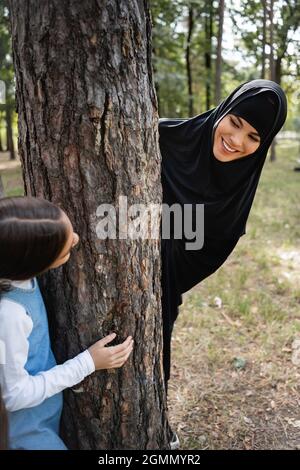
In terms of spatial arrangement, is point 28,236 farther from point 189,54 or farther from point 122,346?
point 189,54

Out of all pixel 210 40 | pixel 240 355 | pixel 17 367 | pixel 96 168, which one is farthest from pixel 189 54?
pixel 17 367

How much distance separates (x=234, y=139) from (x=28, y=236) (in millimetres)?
1158

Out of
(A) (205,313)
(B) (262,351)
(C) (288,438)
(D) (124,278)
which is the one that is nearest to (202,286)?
(A) (205,313)

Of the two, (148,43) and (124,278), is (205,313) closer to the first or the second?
(124,278)

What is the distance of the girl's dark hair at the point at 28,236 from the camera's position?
4.07 feet

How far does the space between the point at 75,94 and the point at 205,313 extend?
9.43 ft

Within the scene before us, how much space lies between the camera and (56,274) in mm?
1621

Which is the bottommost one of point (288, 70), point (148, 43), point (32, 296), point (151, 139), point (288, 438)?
point (288, 438)

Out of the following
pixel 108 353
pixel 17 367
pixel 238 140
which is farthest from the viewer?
pixel 238 140

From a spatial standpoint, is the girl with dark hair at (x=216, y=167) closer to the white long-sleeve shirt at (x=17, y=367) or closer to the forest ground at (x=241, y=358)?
the forest ground at (x=241, y=358)

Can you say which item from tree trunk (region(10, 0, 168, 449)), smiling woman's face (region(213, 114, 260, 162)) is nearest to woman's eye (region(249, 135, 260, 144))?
smiling woman's face (region(213, 114, 260, 162))

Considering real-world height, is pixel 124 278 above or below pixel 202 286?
above

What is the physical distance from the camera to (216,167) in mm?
2049

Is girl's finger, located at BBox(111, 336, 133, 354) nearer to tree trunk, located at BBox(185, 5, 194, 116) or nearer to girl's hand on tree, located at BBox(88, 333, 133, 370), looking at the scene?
girl's hand on tree, located at BBox(88, 333, 133, 370)
